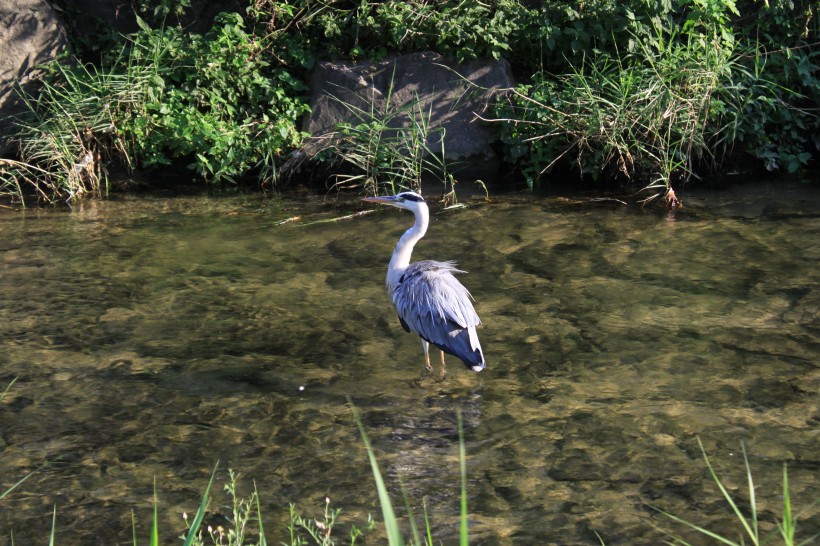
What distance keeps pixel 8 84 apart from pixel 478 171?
17.3 ft

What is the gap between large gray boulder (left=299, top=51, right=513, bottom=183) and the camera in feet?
33.1

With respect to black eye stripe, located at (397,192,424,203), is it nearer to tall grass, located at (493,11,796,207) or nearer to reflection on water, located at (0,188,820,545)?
reflection on water, located at (0,188,820,545)

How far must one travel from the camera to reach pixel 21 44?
34.8 feet

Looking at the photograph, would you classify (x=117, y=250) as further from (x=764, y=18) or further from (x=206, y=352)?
(x=764, y=18)

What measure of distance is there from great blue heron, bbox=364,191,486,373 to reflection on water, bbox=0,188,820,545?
0.25 m

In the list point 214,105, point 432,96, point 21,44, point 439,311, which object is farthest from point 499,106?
point 21,44

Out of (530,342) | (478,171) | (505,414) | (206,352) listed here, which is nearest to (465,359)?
(505,414)

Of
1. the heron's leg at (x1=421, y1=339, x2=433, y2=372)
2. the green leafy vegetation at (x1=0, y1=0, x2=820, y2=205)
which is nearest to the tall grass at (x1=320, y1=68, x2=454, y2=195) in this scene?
the green leafy vegetation at (x1=0, y1=0, x2=820, y2=205)

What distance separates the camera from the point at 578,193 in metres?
9.62

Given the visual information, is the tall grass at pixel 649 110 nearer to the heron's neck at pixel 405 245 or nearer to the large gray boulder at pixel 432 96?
the large gray boulder at pixel 432 96

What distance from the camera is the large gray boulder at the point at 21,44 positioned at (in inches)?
412

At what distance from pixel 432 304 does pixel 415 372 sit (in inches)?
17.0

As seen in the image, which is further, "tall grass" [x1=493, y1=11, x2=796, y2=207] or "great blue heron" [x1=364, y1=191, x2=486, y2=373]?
"tall grass" [x1=493, y1=11, x2=796, y2=207]

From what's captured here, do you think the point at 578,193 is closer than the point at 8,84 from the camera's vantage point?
Yes
